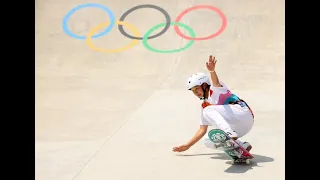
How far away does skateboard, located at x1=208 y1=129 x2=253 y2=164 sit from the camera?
6.49m

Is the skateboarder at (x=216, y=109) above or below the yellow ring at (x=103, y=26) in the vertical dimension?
below

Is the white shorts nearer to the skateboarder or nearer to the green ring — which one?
the skateboarder

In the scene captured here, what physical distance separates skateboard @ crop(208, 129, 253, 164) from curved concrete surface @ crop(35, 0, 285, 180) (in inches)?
4.7

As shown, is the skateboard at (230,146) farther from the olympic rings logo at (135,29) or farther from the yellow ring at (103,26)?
the yellow ring at (103,26)

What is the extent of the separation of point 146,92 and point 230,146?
411 cm

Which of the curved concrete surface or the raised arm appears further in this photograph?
the curved concrete surface

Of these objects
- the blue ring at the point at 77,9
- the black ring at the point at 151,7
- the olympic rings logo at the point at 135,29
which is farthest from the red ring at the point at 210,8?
the blue ring at the point at 77,9

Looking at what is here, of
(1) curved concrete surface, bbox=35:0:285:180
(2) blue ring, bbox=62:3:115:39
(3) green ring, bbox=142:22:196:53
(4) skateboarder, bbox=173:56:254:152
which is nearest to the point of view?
(4) skateboarder, bbox=173:56:254:152

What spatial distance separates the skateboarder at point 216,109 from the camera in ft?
22.2

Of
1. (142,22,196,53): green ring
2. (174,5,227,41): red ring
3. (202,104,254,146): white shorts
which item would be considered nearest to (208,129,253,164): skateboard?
(202,104,254,146): white shorts

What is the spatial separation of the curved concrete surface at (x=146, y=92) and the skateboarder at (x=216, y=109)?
401 millimetres

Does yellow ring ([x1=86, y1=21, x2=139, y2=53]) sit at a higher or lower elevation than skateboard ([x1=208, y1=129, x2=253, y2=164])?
higher

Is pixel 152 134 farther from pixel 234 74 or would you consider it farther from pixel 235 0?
pixel 235 0

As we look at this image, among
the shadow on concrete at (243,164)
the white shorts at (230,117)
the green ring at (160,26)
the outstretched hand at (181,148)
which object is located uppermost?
the green ring at (160,26)
